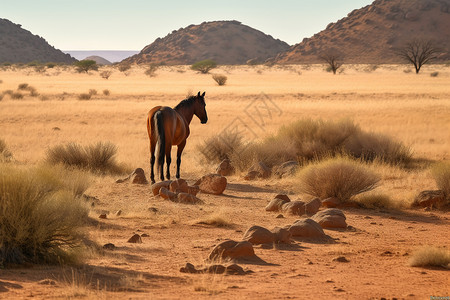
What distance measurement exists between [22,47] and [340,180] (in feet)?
499

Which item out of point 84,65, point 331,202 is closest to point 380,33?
point 84,65

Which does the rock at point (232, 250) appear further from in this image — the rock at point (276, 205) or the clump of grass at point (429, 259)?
the rock at point (276, 205)

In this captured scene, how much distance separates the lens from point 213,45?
573 feet

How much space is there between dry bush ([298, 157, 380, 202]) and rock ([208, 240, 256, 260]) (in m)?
4.80

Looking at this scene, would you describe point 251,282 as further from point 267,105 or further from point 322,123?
point 267,105

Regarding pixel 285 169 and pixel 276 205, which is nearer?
pixel 276 205

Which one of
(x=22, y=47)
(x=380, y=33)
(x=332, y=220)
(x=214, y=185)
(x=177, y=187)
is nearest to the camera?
(x=332, y=220)

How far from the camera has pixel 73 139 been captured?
22844mm

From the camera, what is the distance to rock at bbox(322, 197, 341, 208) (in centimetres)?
1212

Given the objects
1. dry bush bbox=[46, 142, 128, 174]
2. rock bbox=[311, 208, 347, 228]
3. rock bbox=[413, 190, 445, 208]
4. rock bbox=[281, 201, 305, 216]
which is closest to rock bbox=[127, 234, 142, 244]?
rock bbox=[311, 208, 347, 228]

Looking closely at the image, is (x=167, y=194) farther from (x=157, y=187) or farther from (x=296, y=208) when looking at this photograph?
(x=296, y=208)

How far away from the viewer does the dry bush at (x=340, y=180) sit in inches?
476

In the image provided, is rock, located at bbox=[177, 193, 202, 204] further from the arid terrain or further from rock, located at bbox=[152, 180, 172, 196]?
rock, located at bbox=[152, 180, 172, 196]

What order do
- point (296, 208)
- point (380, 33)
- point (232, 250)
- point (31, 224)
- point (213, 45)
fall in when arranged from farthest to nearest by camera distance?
point (213, 45) < point (380, 33) < point (296, 208) < point (232, 250) < point (31, 224)
